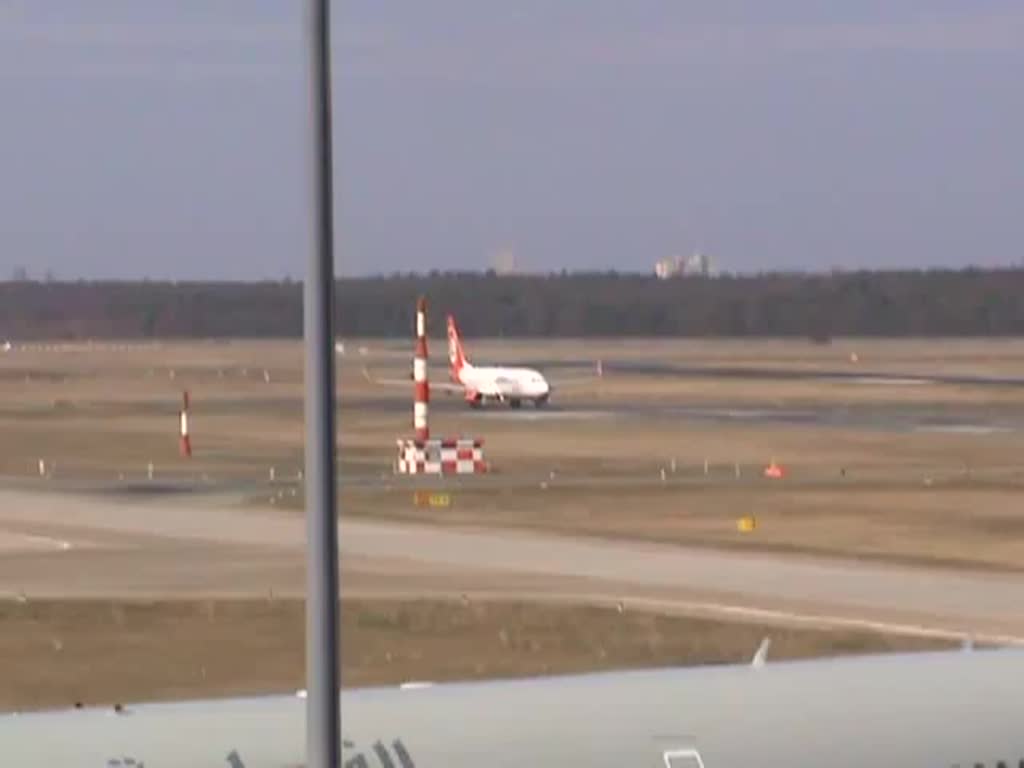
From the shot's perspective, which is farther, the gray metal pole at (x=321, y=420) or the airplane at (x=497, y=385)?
the airplane at (x=497, y=385)

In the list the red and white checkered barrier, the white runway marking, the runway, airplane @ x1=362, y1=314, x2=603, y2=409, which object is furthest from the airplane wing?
the runway

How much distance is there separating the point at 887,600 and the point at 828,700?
29.0 meters

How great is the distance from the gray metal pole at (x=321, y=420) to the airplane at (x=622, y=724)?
4.80 m

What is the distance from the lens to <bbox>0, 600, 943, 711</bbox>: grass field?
3881 centimetres

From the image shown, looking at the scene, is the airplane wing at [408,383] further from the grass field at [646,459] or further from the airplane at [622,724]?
the airplane at [622,724]

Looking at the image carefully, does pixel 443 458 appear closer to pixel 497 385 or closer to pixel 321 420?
pixel 497 385

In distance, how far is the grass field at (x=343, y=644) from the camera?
38812mm

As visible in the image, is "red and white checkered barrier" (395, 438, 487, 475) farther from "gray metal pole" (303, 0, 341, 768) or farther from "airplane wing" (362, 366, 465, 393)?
"gray metal pole" (303, 0, 341, 768)

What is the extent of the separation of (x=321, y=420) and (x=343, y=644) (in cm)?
3048

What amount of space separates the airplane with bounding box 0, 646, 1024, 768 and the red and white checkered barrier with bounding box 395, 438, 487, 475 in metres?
60.5

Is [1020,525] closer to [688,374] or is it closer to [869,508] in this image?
[869,508]

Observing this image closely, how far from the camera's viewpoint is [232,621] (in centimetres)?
4556

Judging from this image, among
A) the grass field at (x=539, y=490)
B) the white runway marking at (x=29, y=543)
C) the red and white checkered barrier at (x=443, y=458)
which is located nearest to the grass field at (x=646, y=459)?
the grass field at (x=539, y=490)

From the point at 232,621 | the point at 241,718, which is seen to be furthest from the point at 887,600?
the point at 241,718
